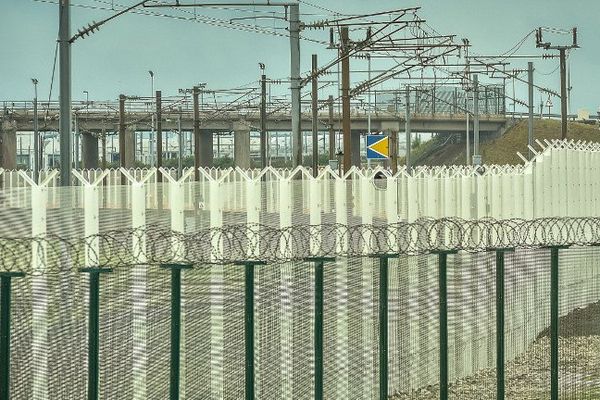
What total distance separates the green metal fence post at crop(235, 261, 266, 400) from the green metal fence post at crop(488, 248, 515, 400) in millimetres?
2921

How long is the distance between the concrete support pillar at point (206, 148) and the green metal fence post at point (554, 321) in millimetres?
110179

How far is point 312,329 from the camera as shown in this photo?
13.5m

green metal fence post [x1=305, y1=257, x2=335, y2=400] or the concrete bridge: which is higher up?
the concrete bridge

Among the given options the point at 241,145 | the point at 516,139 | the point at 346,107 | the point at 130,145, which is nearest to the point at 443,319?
the point at 346,107

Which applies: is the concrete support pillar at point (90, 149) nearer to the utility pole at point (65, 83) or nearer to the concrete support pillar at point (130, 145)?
the concrete support pillar at point (130, 145)

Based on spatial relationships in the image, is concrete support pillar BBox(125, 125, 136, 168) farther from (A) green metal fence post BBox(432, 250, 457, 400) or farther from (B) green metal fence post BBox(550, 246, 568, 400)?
(A) green metal fence post BBox(432, 250, 457, 400)

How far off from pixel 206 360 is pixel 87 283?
1.46 meters

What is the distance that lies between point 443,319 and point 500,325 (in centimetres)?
76

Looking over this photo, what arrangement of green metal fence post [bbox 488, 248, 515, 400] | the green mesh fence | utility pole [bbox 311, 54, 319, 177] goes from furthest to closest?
1. utility pole [bbox 311, 54, 319, 177]
2. green metal fence post [bbox 488, 248, 515, 400]
3. the green mesh fence

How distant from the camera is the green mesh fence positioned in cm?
1202

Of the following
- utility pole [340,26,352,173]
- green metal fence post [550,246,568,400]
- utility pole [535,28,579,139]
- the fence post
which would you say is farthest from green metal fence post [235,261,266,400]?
utility pole [535,28,579,139]

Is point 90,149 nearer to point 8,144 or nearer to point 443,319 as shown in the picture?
point 8,144

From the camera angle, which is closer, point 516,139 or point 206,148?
point 206,148

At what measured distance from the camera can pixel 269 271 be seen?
43.5 feet
